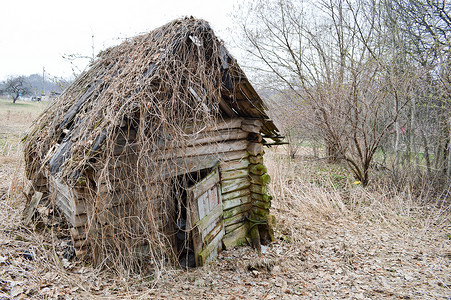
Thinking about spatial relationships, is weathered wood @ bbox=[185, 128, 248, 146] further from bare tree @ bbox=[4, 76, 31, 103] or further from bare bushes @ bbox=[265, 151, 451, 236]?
bare tree @ bbox=[4, 76, 31, 103]

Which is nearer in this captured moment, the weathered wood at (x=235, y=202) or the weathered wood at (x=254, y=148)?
the weathered wood at (x=235, y=202)

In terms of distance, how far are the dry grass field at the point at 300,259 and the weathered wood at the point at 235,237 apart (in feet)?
0.60

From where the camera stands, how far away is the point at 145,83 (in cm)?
358

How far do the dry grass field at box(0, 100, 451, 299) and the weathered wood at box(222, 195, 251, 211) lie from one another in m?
0.89

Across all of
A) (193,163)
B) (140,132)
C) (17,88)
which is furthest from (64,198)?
(17,88)

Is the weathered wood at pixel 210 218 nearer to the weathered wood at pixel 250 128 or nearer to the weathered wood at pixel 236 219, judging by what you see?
the weathered wood at pixel 236 219

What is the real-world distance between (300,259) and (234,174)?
218 centimetres

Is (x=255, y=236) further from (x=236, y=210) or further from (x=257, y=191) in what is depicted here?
(x=257, y=191)

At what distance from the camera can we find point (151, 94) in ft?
11.9

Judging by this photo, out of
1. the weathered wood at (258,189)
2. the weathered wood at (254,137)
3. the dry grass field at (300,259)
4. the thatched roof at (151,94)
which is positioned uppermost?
the thatched roof at (151,94)

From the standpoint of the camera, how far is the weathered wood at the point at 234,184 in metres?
5.31

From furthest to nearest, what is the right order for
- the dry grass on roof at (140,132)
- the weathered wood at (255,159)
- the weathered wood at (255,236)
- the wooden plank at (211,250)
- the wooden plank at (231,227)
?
the weathered wood at (255,159)
the weathered wood at (255,236)
the wooden plank at (231,227)
the wooden plank at (211,250)
the dry grass on roof at (140,132)

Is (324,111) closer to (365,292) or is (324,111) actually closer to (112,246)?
(365,292)

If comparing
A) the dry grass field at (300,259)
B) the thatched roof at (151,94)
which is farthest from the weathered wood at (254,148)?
the dry grass field at (300,259)
